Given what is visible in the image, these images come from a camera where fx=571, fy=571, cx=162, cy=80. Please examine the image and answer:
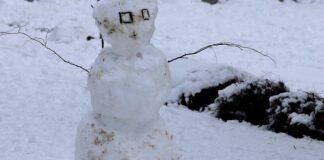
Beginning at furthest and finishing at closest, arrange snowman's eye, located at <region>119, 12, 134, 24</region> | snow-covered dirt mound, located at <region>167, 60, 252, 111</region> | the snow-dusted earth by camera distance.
→ snow-covered dirt mound, located at <region>167, 60, 252, 111</region>
the snow-dusted earth
snowman's eye, located at <region>119, 12, 134, 24</region>

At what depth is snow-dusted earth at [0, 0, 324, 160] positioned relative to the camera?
270 inches

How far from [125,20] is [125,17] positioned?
0.05ft

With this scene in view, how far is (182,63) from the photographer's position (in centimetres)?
964

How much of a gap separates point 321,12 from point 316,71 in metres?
6.37

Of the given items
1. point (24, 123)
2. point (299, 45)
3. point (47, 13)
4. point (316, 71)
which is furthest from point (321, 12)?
point (24, 123)

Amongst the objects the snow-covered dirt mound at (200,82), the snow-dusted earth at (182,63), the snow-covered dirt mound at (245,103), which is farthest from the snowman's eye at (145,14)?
the snow-covered dirt mound at (200,82)

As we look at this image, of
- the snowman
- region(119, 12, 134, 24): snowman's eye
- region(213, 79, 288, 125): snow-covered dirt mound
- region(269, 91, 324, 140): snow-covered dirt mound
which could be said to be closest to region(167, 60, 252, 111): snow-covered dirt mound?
region(213, 79, 288, 125): snow-covered dirt mound

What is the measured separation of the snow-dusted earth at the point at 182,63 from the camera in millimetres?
6855

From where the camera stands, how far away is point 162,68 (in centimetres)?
311

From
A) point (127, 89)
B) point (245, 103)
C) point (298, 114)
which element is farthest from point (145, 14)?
point (245, 103)

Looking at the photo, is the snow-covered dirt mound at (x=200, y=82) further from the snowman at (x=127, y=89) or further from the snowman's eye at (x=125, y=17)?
the snowman's eye at (x=125, y=17)

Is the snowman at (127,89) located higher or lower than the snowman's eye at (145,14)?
lower

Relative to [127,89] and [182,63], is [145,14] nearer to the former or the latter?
[127,89]

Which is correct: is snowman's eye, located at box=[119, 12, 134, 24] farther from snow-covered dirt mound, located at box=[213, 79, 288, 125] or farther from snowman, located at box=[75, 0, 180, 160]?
snow-covered dirt mound, located at box=[213, 79, 288, 125]
